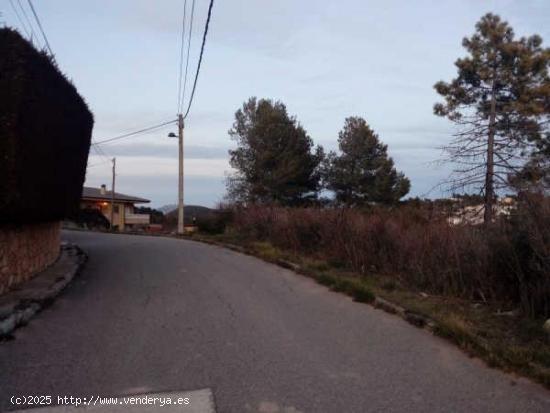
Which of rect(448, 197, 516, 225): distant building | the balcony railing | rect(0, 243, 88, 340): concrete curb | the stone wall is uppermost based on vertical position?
the balcony railing

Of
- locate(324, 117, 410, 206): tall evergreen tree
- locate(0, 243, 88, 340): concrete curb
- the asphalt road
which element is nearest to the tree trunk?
the asphalt road

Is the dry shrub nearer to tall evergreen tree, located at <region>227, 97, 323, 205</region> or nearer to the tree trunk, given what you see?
the tree trunk

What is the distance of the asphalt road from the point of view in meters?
4.95

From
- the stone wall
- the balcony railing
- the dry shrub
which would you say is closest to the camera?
the dry shrub

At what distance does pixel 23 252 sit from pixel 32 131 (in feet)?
8.64

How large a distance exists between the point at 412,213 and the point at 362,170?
1190 inches

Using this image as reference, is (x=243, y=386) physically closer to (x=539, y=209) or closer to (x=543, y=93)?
(x=539, y=209)

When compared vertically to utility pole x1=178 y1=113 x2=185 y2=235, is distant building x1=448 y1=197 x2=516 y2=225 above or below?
below

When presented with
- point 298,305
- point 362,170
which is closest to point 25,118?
point 298,305

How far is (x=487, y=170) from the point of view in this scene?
19.9 m

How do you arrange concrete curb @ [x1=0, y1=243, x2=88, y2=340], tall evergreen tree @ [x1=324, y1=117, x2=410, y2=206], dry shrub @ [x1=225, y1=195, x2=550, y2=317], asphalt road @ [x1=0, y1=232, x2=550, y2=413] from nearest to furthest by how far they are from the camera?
asphalt road @ [x1=0, y1=232, x2=550, y2=413] → concrete curb @ [x1=0, y1=243, x2=88, y2=340] → dry shrub @ [x1=225, y1=195, x2=550, y2=317] → tall evergreen tree @ [x1=324, y1=117, x2=410, y2=206]

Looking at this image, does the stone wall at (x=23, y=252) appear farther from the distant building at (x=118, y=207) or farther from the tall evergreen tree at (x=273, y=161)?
the distant building at (x=118, y=207)

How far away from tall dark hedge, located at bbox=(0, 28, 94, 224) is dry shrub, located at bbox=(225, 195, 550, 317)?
273 inches

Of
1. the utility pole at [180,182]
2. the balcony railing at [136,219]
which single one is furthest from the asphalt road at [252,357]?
the balcony railing at [136,219]
